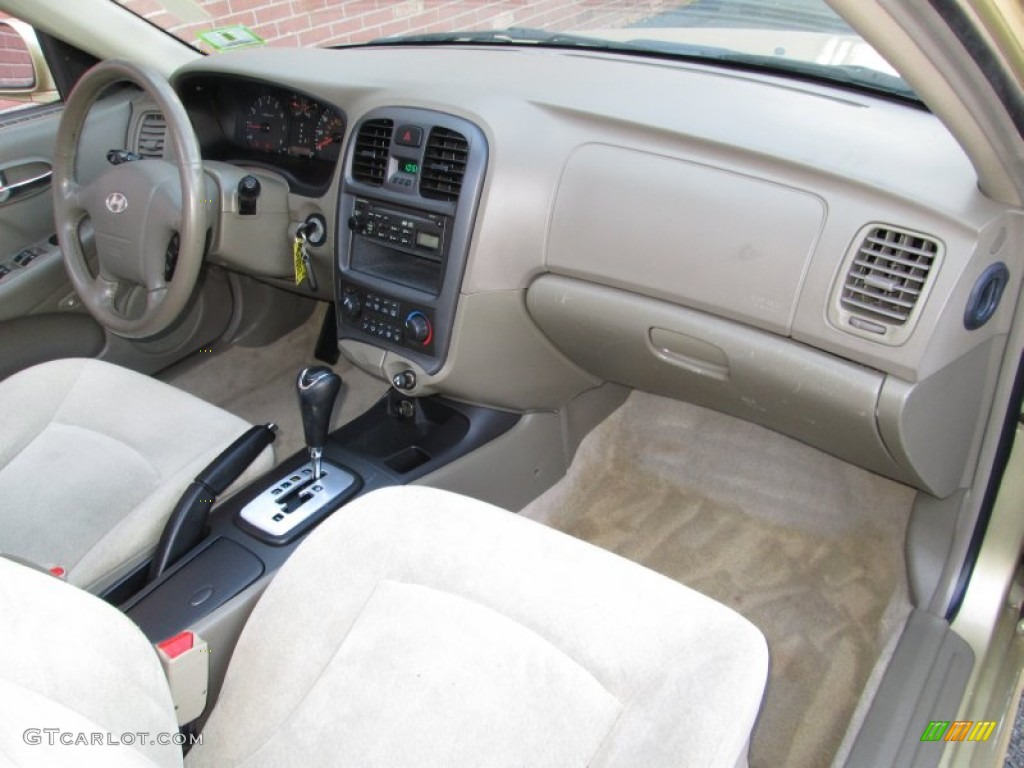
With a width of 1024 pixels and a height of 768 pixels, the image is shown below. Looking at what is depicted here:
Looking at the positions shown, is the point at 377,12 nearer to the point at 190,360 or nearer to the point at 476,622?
the point at 190,360

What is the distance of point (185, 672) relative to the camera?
1.06 m

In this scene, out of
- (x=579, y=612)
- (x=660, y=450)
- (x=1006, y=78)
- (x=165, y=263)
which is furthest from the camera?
(x=660, y=450)

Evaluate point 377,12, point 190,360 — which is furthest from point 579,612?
point 377,12

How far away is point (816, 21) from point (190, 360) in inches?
76.0

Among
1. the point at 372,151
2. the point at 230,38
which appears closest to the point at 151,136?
the point at 230,38

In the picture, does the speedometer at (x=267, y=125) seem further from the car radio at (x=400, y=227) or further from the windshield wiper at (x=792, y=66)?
the windshield wiper at (x=792, y=66)

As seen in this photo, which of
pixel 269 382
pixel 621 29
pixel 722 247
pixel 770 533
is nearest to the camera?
pixel 722 247

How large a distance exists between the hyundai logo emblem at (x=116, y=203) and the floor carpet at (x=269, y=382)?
0.86 meters

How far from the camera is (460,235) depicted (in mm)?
1623

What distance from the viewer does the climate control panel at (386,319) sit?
1724 millimetres

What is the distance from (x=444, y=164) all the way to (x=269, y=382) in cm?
129

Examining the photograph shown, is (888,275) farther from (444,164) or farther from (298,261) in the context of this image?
(298,261)

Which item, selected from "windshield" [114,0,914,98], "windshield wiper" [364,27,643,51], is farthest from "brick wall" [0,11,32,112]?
"windshield wiper" [364,27,643,51]

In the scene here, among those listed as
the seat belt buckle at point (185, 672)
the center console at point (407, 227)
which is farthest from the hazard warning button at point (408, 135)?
the seat belt buckle at point (185, 672)
